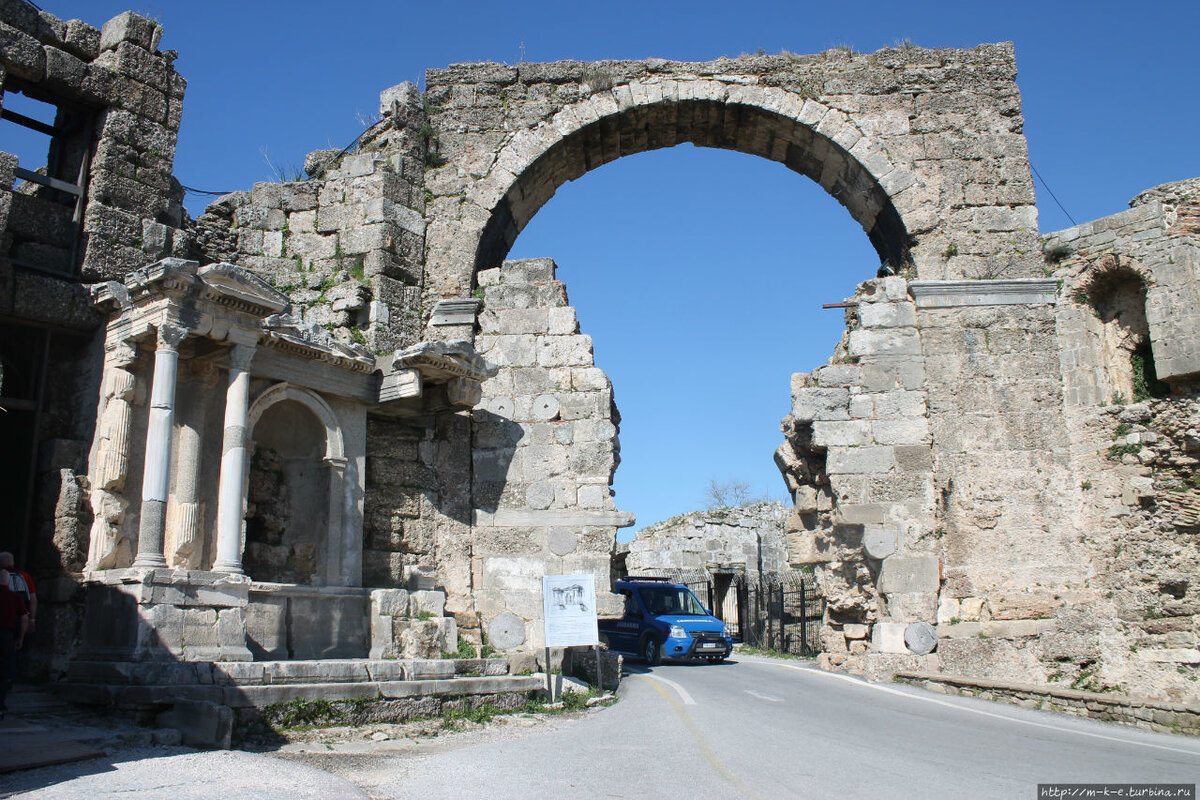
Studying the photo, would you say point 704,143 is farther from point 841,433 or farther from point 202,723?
point 202,723

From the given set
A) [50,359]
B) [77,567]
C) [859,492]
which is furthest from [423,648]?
[859,492]

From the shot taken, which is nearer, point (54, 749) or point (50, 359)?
point (54, 749)

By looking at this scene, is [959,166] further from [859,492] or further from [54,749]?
[54,749]

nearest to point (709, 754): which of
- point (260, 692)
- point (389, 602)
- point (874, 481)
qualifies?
point (260, 692)

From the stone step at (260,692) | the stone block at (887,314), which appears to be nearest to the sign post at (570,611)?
the stone step at (260,692)

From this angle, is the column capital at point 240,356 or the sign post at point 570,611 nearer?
the column capital at point 240,356

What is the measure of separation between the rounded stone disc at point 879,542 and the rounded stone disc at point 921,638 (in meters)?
0.83

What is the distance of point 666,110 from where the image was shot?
12.7 m

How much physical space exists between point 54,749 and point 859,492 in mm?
8329

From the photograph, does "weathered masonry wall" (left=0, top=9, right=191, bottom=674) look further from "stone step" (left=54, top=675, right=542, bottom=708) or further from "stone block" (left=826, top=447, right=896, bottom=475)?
"stone block" (left=826, top=447, right=896, bottom=475)

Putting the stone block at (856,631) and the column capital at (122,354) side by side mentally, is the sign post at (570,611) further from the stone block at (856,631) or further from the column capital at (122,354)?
the column capital at (122,354)

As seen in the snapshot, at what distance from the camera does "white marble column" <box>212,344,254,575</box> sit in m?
8.26

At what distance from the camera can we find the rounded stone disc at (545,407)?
11.2m

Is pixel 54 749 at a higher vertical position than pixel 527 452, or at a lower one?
lower
